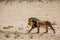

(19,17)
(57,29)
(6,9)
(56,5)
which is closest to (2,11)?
(6,9)

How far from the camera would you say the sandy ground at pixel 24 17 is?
5.21 m

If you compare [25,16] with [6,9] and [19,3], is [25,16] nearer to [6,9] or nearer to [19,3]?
[6,9]

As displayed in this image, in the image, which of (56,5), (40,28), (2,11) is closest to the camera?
(40,28)

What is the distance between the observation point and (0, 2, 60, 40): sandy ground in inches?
205

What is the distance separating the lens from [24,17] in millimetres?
7059

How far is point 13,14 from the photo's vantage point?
7453 mm

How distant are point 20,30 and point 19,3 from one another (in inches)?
144

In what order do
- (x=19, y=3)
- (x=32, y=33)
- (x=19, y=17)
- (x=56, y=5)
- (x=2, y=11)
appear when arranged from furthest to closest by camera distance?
1. (x=19, y=3)
2. (x=56, y=5)
3. (x=2, y=11)
4. (x=19, y=17)
5. (x=32, y=33)

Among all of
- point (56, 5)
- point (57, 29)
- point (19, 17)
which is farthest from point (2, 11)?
point (57, 29)

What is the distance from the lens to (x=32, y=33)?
214 inches

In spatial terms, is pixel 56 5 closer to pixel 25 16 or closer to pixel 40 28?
pixel 25 16

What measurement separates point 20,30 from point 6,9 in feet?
8.63

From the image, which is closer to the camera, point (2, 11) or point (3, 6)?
point (2, 11)

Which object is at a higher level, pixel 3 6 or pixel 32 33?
pixel 3 6
